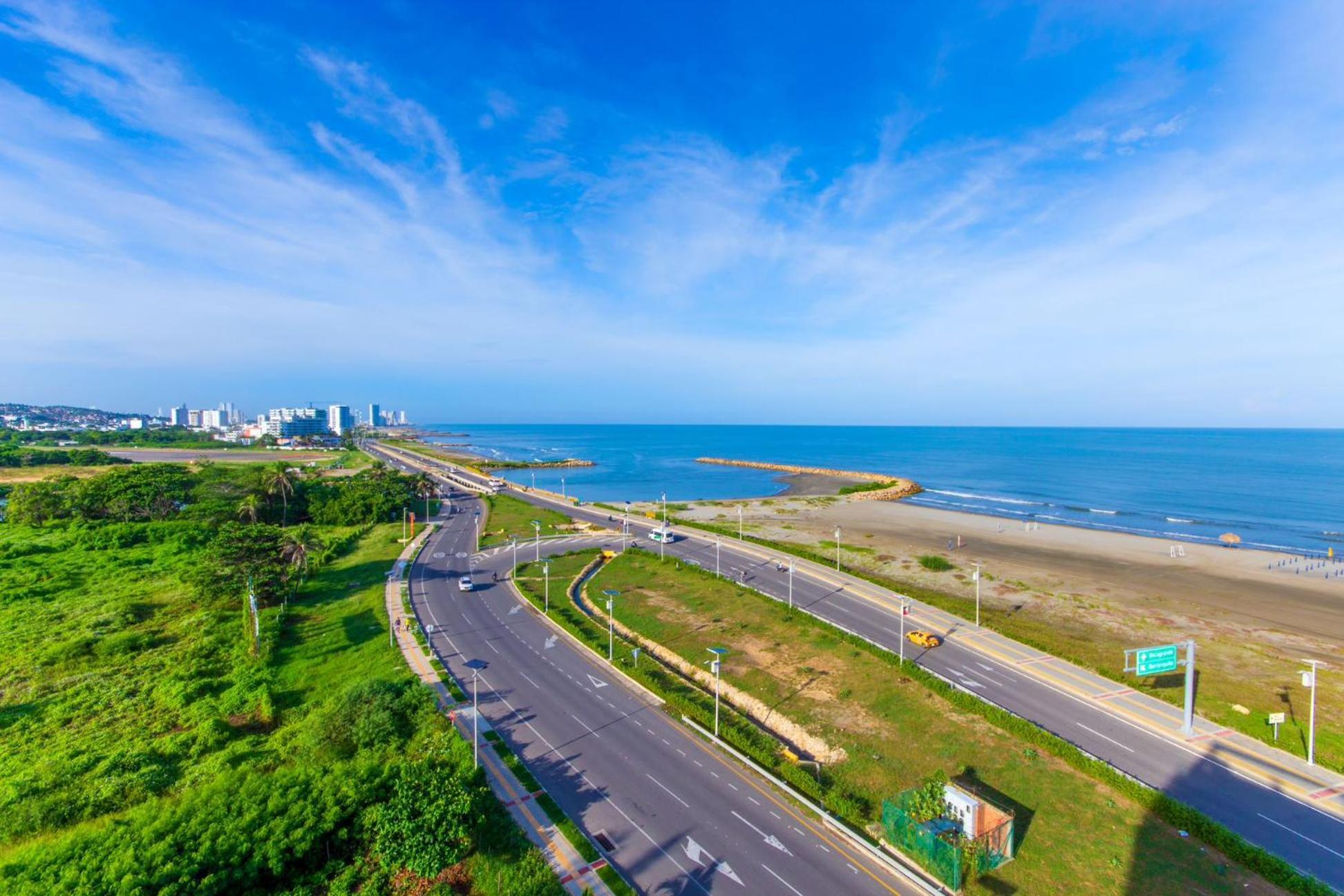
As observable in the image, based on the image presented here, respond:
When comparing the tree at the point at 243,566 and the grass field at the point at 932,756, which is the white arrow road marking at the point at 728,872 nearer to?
the grass field at the point at 932,756

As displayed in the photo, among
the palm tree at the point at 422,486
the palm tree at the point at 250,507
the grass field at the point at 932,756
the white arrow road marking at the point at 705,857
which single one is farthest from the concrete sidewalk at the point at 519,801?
the palm tree at the point at 422,486

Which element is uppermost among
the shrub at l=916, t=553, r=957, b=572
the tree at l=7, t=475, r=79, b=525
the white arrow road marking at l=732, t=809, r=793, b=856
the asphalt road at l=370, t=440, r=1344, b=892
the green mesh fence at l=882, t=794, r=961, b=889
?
the tree at l=7, t=475, r=79, b=525

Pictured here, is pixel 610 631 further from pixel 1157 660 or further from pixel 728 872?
pixel 1157 660

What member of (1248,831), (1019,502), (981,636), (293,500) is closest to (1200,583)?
(981,636)

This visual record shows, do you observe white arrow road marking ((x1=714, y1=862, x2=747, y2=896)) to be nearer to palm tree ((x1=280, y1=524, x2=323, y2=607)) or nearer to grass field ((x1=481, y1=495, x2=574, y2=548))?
palm tree ((x1=280, y1=524, x2=323, y2=607))

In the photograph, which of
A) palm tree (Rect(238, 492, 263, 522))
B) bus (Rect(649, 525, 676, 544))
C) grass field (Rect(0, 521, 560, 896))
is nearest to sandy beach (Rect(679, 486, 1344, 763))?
bus (Rect(649, 525, 676, 544))

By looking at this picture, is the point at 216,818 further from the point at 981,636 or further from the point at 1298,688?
the point at 1298,688

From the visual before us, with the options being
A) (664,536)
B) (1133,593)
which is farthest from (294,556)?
(1133,593)

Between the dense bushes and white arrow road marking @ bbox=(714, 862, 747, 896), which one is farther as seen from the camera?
the dense bushes
